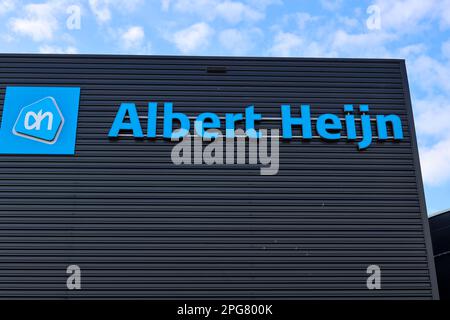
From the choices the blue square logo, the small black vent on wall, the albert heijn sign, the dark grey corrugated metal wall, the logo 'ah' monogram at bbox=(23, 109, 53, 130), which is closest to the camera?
the dark grey corrugated metal wall

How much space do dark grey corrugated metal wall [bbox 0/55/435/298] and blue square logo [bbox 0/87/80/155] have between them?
230 mm

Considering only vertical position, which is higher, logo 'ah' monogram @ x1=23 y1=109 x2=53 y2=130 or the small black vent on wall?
the small black vent on wall

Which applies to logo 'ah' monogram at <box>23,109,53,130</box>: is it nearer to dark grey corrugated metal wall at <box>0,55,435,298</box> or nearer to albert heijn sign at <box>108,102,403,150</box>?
dark grey corrugated metal wall at <box>0,55,435,298</box>

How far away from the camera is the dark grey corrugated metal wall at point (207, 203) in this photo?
11.6 metres

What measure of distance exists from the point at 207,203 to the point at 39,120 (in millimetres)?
4456

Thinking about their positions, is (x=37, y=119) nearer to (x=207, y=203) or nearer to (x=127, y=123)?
(x=127, y=123)

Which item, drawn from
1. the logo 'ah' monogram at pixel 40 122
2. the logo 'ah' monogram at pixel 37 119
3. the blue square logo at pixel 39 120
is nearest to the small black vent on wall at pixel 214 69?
the blue square logo at pixel 39 120

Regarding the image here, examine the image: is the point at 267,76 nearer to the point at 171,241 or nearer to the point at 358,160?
the point at 358,160

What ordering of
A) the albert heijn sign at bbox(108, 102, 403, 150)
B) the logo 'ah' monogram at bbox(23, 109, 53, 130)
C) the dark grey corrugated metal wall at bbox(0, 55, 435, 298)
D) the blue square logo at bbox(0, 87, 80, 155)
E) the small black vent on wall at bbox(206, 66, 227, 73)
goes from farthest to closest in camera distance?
the small black vent on wall at bbox(206, 66, 227, 73)
the albert heijn sign at bbox(108, 102, 403, 150)
the logo 'ah' monogram at bbox(23, 109, 53, 130)
the blue square logo at bbox(0, 87, 80, 155)
the dark grey corrugated metal wall at bbox(0, 55, 435, 298)

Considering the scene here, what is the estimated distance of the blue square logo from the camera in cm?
1261

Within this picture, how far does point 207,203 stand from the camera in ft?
40.3

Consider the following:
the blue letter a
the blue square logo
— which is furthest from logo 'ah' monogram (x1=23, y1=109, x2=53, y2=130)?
the blue letter a
